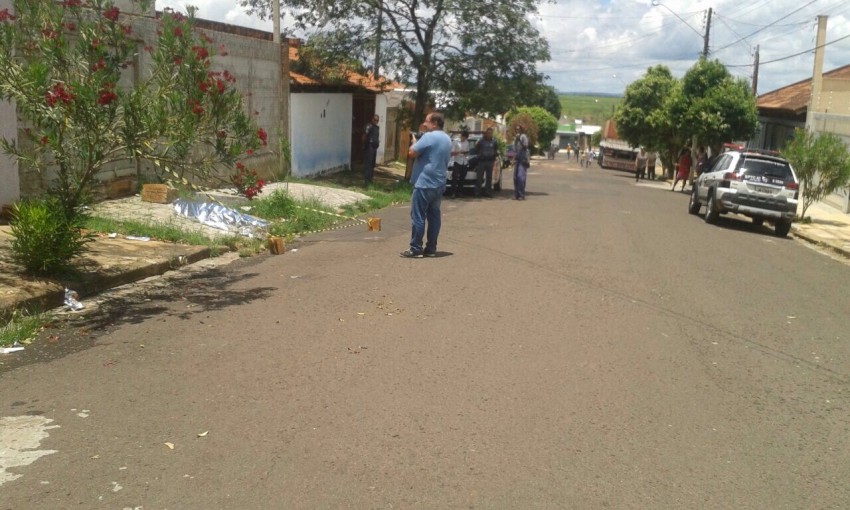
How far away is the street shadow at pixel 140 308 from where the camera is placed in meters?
6.46

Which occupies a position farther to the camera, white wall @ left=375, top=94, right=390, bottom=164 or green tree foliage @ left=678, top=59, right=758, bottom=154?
green tree foliage @ left=678, top=59, right=758, bottom=154

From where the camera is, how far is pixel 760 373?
260 inches

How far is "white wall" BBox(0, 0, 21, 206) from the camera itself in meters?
10.7

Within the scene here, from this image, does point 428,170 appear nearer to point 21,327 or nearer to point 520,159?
point 21,327

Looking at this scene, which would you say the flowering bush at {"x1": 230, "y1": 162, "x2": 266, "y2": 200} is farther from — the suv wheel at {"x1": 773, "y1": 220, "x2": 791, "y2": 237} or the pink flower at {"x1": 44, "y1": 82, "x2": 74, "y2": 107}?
the suv wheel at {"x1": 773, "y1": 220, "x2": 791, "y2": 237}

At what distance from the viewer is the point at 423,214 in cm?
1098

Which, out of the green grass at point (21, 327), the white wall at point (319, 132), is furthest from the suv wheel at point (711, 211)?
the green grass at point (21, 327)

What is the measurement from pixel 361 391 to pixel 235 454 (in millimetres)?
1278

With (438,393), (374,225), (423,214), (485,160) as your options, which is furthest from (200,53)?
(485,160)

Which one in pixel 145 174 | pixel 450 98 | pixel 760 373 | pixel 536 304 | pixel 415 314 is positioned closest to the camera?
pixel 760 373

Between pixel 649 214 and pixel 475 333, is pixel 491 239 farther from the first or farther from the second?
pixel 649 214

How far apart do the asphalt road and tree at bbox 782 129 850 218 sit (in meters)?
9.91

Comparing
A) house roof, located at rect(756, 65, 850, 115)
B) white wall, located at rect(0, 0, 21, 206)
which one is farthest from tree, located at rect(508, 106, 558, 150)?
white wall, located at rect(0, 0, 21, 206)

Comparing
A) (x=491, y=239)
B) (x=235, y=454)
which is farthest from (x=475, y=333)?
(x=491, y=239)
